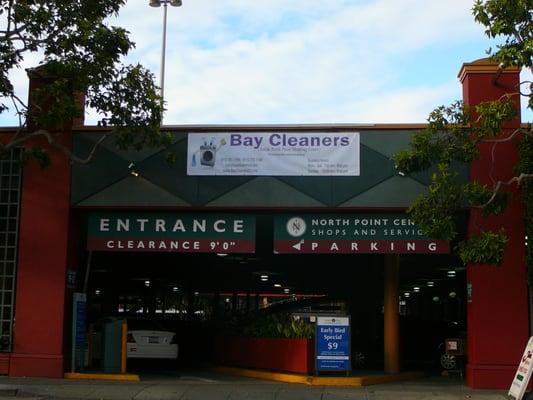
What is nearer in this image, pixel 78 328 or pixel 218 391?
pixel 218 391

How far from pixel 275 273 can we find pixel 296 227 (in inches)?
633

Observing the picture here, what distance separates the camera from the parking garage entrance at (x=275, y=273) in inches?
610

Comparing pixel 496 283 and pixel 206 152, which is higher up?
pixel 206 152

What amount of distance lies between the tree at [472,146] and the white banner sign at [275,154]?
244 cm

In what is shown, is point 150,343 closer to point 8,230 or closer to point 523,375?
point 8,230

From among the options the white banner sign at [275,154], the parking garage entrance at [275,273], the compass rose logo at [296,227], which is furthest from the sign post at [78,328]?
the compass rose logo at [296,227]

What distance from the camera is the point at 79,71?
13789mm

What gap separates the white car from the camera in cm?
1836

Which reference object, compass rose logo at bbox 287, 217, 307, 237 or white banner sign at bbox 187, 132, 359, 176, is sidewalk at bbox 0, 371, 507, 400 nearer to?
compass rose logo at bbox 287, 217, 307, 237

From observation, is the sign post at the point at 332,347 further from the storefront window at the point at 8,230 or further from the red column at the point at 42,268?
the storefront window at the point at 8,230

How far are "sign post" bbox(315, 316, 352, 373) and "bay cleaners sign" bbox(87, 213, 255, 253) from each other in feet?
7.79

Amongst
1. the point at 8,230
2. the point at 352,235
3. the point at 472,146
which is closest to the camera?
the point at 472,146

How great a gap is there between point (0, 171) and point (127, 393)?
19.8 ft

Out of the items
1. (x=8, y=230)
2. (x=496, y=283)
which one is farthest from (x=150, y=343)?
(x=496, y=283)
